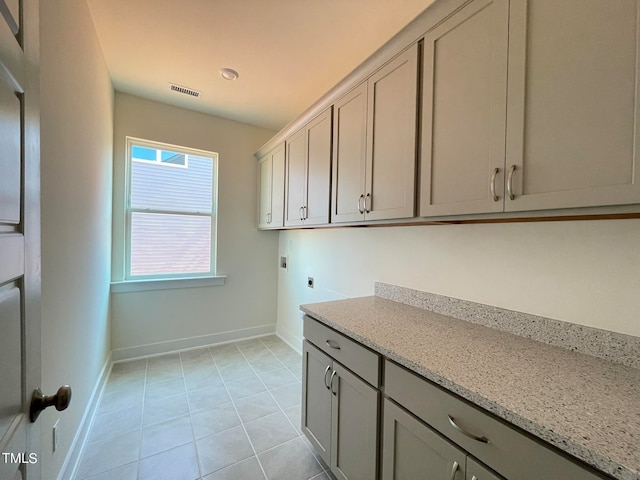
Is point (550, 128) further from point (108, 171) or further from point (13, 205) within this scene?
point (108, 171)

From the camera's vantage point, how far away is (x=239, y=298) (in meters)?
3.32

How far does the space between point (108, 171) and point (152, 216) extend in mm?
590

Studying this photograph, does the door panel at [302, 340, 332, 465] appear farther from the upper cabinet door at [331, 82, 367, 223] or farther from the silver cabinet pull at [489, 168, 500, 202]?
the silver cabinet pull at [489, 168, 500, 202]

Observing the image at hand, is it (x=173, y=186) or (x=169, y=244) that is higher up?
(x=173, y=186)

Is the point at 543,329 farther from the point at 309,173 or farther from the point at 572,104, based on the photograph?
the point at 309,173

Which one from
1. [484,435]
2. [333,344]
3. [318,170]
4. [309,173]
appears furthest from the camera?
[309,173]

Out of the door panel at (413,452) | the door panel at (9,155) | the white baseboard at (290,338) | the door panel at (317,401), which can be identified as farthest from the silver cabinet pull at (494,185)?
the white baseboard at (290,338)

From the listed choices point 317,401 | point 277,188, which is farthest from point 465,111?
point 277,188

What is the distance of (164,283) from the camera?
112 inches

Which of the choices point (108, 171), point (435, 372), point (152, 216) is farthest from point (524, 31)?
point (152, 216)

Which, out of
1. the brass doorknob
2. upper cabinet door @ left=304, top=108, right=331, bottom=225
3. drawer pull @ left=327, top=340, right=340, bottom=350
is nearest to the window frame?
upper cabinet door @ left=304, top=108, right=331, bottom=225

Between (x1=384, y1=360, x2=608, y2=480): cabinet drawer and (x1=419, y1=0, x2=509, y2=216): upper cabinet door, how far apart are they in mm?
709

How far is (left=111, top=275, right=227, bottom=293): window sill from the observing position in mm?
2648

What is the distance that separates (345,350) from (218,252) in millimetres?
2335
